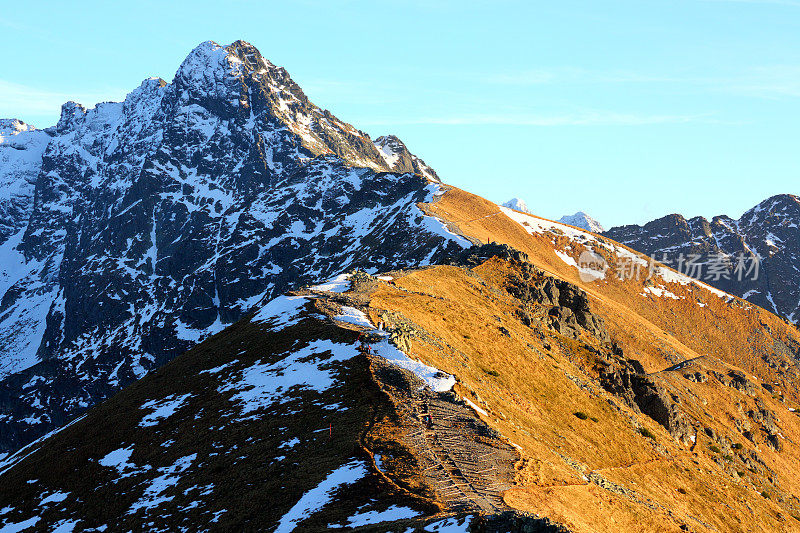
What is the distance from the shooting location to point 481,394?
44.8 meters

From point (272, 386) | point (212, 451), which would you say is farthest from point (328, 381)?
point (212, 451)

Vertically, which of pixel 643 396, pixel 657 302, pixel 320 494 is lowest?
pixel 643 396

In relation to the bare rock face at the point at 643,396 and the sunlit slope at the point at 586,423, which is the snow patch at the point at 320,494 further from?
the bare rock face at the point at 643,396

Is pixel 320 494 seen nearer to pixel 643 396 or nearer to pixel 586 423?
pixel 586 423

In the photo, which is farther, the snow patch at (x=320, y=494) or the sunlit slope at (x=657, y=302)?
the sunlit slope at (x=657, y=302)

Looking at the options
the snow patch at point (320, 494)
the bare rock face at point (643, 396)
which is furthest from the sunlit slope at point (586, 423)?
the snow patch at point (320, 494)

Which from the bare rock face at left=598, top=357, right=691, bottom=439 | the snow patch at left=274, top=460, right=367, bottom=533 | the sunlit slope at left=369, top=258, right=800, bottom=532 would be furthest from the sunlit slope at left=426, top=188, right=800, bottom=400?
the snow patch at left=274, top=460, right=367, bottom=533

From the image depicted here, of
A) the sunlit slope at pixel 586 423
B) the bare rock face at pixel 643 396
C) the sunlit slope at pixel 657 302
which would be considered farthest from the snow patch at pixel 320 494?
the sunlit slope at pixel 657 302

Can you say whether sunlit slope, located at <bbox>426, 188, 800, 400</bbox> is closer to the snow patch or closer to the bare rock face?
the bare rock face

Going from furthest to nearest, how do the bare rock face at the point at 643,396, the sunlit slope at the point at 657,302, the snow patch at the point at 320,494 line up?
the sunlit slope at the point at 657,302 → the bare rock face at the point at 643,396 → the snow patch at the point at 320,494

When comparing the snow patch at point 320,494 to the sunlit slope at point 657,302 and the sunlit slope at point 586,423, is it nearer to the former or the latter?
the sunlit slope at point 586,423

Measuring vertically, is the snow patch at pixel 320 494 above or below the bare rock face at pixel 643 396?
above

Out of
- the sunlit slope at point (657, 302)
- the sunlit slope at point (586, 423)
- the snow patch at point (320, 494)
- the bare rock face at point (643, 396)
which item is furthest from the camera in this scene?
the sunlit slope at point (657, 302)

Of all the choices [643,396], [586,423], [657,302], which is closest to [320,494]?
[586,423]
